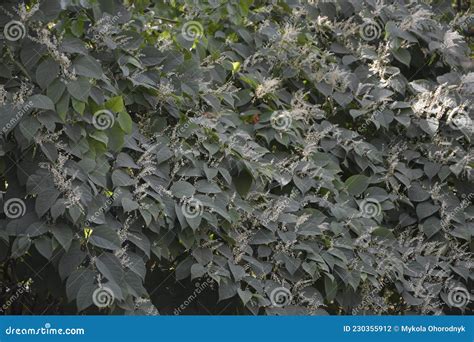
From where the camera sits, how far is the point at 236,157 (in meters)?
3.44

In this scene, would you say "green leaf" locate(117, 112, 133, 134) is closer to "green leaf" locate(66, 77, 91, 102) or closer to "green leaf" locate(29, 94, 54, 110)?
"green leaf" locate(66, 77, 91, 102)

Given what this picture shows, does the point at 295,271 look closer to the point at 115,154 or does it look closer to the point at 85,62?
the point at 115,154

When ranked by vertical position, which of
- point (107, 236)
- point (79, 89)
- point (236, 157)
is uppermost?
point (79, 89)

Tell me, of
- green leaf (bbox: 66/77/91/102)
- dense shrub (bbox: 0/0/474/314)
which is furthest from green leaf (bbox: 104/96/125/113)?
green leaf (bbox: 66/77/91/102)

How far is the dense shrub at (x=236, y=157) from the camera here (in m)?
2.91

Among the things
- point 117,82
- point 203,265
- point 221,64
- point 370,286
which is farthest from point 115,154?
point 370,286

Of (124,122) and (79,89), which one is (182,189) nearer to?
(124,122)

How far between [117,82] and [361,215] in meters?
1.37

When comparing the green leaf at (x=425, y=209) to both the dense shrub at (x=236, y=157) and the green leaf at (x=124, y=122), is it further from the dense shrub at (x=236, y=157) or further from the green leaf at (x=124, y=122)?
the green leaf at (x=124, y=122)

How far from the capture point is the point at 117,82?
129 inches

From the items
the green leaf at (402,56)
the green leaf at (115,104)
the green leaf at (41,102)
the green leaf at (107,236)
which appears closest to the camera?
the green leaf at (41,102)

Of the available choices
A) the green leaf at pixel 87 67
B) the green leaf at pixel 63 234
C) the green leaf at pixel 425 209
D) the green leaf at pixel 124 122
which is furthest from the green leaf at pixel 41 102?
the green leaf at pixel 425 209

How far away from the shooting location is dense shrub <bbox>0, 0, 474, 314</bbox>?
9.55 ft

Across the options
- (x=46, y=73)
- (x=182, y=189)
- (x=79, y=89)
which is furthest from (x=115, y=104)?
(x=182, y=189)
